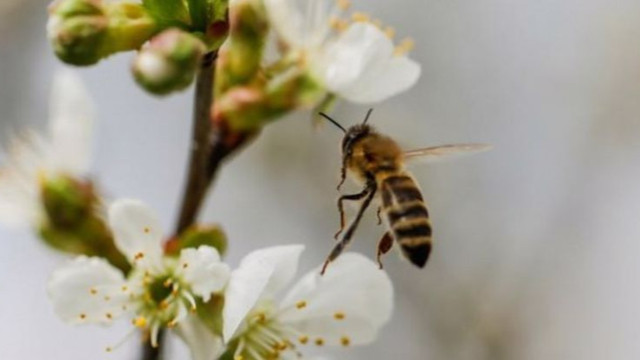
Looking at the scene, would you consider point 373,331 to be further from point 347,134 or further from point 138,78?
point 138,78

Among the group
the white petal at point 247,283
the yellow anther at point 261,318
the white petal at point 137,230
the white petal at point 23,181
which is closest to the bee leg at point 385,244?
the white petal at point 247,283

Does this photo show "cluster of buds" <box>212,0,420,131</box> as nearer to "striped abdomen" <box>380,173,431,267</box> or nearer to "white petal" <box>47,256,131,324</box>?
"striped abdomen" <box>380,173,431,267</box>

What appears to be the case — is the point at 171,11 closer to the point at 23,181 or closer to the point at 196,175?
the point at 196,175

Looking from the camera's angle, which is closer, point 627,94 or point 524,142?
point 627,94

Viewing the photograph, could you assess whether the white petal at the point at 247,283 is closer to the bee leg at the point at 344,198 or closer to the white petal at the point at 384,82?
the bee leg at the point at 344,198

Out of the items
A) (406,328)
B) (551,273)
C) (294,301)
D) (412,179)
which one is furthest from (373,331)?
(551,273)

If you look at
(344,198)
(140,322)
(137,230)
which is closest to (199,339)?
(140,322)
